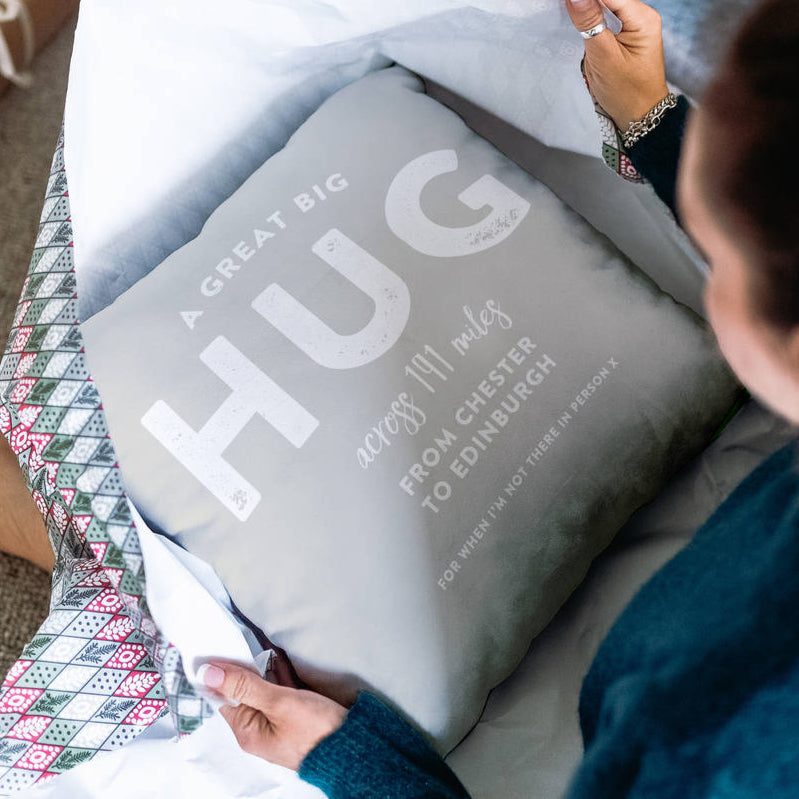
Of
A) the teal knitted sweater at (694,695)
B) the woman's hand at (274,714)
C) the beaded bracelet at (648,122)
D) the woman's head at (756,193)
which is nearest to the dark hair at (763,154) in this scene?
the woman's head at (756,193)

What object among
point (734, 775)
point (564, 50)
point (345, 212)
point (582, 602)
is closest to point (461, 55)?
point (564, 50)

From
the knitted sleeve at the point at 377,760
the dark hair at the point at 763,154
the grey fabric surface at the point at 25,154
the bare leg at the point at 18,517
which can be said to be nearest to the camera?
the dark hair at the point at 763,154

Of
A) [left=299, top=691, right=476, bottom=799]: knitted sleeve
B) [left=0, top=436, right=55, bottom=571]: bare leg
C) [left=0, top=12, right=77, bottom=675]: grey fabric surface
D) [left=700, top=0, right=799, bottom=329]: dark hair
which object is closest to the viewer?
[left=700, top=0, right=799, bottom=329]: dark hair

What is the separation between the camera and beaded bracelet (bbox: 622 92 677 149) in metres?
0.55

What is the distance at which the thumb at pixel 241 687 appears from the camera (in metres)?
0.50

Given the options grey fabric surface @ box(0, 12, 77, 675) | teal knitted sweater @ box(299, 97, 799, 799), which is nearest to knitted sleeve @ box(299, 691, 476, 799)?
teal knitted sweater @ box(299, 97, 799, 799)

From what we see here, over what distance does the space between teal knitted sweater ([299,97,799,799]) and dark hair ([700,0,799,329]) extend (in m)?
0.16

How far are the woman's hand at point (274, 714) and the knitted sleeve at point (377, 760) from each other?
0.03 feet

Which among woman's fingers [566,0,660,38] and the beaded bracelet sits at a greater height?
woman's fingers [566,0,660,38]

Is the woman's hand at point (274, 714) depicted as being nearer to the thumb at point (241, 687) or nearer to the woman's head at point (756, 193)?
the thumb at point (241, 687)

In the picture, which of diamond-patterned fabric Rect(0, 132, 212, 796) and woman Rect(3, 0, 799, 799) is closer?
woman Rect(3, 0, 799, 799)

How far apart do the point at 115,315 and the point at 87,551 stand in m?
0.21

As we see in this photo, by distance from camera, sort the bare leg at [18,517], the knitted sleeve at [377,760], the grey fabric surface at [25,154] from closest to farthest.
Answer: the knitted sleeve at [377,760] < the bare leg at [18,517] < the grey fabric surface at [25,154]

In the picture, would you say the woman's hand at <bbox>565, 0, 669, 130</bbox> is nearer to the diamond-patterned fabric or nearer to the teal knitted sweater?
the teal knitted sweater
